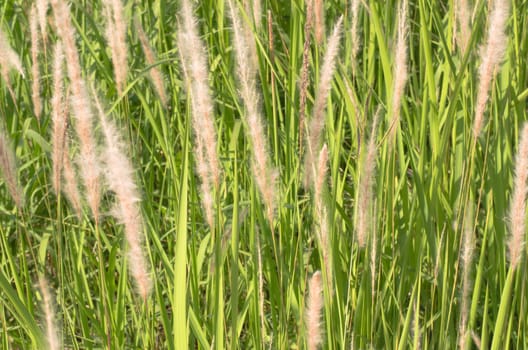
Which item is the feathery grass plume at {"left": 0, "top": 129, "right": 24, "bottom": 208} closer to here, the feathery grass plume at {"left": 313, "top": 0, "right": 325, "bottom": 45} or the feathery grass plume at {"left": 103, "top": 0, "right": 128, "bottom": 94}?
the feathery grass plume at {"left": 103, "top": 0, "right": 128, "bottom": 94}

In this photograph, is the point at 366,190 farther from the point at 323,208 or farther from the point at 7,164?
the point at 7,164

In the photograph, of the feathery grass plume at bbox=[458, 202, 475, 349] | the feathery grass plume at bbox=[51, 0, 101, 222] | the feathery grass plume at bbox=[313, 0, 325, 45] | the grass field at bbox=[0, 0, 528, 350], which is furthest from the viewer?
the feathery grass plume at bbox=[313, 0, 325, 45]

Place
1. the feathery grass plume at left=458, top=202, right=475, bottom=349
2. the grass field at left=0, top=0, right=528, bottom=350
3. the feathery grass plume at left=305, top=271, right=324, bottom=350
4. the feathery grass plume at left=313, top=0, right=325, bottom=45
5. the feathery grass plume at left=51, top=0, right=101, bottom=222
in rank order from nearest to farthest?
the feathery grass plume at left=305, top=271, right=324, bottom=350, the feathery grass plume at left=51, top=0, right=101, bottom=222, the grass field at left=0, top=0, right=528, bottom=350, the feathery grass plume at left=458, top=202, right=475, bottom=349, the feathery grass plume at left=313, top=0, right=325, bottom=45

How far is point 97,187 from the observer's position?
132 cm

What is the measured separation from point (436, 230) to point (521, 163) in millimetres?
622

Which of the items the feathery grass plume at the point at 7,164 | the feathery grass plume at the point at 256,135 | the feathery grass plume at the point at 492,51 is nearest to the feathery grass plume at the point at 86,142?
the feathery grass plume at the point at 7,164

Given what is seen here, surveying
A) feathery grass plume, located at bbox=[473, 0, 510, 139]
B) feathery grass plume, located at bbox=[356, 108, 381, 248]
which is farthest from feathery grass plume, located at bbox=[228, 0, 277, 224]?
feathery grass plume, located at bbox=[473, 0, 510, 139]

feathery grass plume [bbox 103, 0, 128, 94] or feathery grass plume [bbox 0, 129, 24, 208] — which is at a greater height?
feathery grass plume [bbox 103, 0, 128, 94]

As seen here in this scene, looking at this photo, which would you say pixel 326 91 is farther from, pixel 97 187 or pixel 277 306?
pixel 277 306

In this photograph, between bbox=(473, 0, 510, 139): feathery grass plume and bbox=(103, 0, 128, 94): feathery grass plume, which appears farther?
bbox=(103, 0, 128, 94): feathery grass plume

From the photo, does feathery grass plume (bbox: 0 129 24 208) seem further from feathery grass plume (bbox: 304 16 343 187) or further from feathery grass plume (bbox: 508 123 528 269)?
feathery grass plume (bbox: 508 123 528 269)

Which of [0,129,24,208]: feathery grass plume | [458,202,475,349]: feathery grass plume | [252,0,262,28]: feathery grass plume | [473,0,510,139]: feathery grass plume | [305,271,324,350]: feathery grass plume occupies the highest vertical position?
[252,0,262,28]: feathery grass plume

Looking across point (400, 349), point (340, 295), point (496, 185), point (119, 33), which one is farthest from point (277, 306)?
point (119, 33)

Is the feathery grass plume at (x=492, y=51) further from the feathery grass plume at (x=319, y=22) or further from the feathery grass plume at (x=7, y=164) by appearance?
the feathery grass plume at (x=7, y=164)
